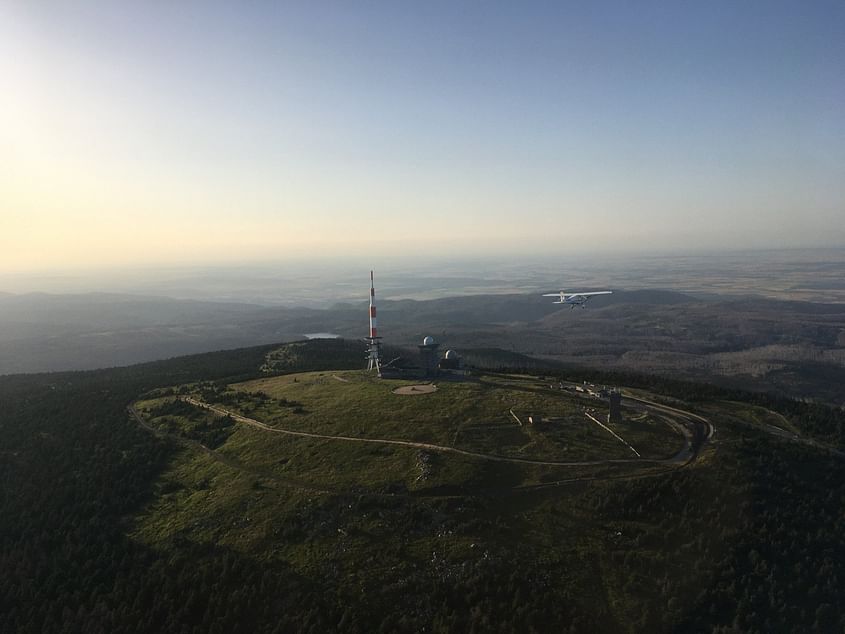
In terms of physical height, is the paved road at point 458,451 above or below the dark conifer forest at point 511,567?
above

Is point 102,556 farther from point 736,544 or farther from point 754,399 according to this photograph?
point 754,399

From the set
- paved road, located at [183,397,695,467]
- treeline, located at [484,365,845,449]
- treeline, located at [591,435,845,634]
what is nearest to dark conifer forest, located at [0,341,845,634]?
treeline, located at [591,435,845,634]

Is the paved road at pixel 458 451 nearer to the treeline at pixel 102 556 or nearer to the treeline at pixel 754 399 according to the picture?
the treeline at pixel 102 556

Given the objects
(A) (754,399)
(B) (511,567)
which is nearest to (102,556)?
(B) (511,567)

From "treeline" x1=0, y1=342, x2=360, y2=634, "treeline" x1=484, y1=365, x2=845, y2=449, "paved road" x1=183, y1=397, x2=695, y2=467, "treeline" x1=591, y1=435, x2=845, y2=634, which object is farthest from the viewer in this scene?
"treeline" x1=484, y1=365, x2=845, y2=449

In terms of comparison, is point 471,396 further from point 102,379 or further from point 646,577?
point 102,379

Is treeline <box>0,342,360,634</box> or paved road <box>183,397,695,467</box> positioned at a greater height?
paved road <box>183,397,695,467</box>

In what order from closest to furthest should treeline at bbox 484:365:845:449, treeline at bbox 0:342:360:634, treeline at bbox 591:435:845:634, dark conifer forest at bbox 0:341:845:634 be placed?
treeline at bbox 591:435:845:634, dark conifer forest at bbox 0:341:845:634, treeline at bbox 0:342:360:634, treeline at bbox 484:365:845:449

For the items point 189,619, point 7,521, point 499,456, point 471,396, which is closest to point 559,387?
point 471,396

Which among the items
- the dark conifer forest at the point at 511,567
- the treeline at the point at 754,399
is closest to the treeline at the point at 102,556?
the dark conifer forest at the point at 511,567

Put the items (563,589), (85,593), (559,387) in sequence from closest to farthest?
(563,589), (85,593), (559,387)

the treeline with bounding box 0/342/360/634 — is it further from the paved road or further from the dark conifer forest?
the paved road
